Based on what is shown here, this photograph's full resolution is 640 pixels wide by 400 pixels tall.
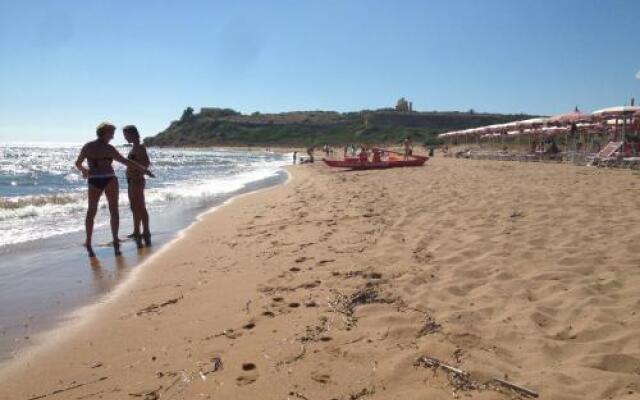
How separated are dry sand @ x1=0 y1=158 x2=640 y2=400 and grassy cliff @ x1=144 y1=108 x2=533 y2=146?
71270 millimetres

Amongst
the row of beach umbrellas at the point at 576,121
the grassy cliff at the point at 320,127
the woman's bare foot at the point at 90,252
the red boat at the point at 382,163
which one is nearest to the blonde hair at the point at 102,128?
the woman's bare foot at the point at 90,252

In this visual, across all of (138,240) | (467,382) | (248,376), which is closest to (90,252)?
(138,240)

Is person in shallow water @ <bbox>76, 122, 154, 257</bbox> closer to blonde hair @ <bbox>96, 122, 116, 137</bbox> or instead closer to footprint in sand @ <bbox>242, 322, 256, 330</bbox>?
blonde hair @ <bbox>96, 122, 116, 137</bbox>

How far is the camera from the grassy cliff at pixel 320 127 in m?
86.3

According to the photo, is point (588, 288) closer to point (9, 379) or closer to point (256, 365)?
point (256, 365)

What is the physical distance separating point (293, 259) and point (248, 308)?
1365mm

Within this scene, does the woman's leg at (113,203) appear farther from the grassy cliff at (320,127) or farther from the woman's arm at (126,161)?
the grassy cliff at (320,127)

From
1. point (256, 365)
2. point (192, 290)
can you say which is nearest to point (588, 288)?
point (256, 365)

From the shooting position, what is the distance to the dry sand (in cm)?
238

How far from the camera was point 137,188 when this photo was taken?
7.02 meters

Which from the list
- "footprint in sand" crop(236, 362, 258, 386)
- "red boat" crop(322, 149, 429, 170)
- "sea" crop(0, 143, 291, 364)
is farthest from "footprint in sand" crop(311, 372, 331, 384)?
"red boat" crop(322, 149, 429, 170)

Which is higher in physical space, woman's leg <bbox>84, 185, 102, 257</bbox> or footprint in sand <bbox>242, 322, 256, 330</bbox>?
woman's leg <bbox>84, 185, 102, 257</bbox>

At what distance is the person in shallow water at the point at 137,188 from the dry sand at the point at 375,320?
1.08 m

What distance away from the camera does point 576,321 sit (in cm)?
293
